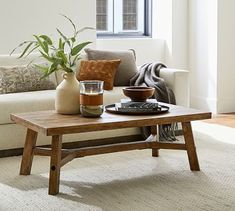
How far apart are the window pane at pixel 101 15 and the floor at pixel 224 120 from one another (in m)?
1.78

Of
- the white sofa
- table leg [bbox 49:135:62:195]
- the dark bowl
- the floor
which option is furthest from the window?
table leg [bbox 49:135:62:195]

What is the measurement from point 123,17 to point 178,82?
2283 millimetres

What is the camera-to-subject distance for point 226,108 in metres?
6.29

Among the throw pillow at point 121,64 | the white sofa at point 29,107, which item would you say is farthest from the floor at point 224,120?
the throw pillow at point 121,64

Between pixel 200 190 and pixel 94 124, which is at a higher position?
pixel 94 124

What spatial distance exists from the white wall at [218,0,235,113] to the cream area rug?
2.05 m

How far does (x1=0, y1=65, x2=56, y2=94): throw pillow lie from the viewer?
4.42 metres

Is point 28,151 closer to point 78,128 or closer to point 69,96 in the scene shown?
point 69,96

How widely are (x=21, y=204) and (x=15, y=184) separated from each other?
395 millimetres

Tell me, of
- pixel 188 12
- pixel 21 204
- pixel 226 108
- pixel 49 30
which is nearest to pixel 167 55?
pixel 188 12

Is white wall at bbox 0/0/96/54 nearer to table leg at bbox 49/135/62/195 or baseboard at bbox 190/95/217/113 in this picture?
baseboard at bbox 190/95/217/113

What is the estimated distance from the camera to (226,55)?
6211 millimetres

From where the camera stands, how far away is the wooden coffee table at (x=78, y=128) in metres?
3.07

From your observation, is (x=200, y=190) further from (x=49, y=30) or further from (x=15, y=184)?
(x=49, y=30)
